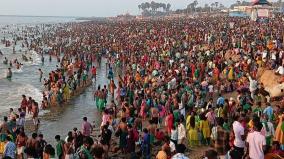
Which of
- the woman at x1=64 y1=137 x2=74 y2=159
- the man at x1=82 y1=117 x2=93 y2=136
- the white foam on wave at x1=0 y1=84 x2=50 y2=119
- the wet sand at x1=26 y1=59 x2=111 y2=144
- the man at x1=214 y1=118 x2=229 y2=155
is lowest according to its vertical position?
the white foam on wave at x1=0 y1=84 x2=50 y2=119

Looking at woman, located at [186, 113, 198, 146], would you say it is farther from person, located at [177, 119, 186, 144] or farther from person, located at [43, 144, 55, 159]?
person, located at [43, 144, 55, 159]

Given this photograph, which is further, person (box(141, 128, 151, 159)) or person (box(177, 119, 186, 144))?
person (box(177, 119, 186, 144))

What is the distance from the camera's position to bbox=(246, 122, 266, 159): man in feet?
30.2

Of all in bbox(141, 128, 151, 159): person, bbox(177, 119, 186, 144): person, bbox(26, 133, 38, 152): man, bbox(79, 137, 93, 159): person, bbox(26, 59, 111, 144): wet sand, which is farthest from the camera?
bbox(26, 59, 111, 144): wet sand

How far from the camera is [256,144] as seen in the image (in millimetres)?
9227

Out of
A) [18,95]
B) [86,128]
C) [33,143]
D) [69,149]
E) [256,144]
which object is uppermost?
[256,144]

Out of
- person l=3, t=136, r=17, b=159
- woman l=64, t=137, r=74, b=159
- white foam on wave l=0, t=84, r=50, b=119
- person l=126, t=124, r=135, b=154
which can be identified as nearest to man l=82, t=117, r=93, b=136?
person l=126, t=124, r=135, b=154

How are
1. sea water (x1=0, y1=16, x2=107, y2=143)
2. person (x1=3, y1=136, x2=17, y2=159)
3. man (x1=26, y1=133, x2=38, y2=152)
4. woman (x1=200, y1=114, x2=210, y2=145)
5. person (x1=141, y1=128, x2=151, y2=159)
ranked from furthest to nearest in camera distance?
sea water (x1=0, y1=16, x2=107, y2=143)
woman (x1=200, y1=114, x2=210, y2=145)
person (x1=141, y1=128, x2=151, y2=159)
man (x1=26, y1=133, x2=38, y2=152)
person (x1=3, y1=136, x2=17, y2=159)

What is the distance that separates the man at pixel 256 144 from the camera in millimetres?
9195

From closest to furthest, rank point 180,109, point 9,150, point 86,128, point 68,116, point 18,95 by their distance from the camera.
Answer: point 9,150 < point 86,128 < point 180,109 < point 68,116 < point 18,95

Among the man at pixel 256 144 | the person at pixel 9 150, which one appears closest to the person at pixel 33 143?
the person at pixel 9 150

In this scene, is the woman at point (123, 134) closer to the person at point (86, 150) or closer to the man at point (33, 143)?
the person at point (86, 150)

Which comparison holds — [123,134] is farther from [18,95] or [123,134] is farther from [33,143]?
[18,95]

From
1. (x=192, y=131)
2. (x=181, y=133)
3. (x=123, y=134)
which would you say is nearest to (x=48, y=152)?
(x=123, y=134)
